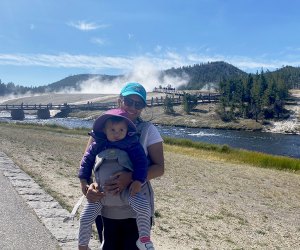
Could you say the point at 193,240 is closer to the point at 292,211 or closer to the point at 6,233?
the point at 6,233

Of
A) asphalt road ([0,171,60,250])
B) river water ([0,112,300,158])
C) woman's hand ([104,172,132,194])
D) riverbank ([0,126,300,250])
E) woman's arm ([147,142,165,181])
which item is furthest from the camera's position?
river water ([0,112,300,158])

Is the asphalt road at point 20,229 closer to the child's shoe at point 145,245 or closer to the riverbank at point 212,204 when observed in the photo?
the riverbank at point 212,204

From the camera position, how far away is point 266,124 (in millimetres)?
94875

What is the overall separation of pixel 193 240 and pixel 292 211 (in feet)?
19.1

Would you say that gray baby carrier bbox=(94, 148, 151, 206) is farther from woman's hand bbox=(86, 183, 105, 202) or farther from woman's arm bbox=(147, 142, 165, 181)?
woman's arm bbox=(147, 142, 165, 181)

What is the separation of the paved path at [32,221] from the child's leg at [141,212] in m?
2.33

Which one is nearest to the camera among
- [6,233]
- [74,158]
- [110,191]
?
[110,191]

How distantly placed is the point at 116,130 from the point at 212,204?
A: 327 inches

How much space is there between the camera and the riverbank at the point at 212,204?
8.25 metres

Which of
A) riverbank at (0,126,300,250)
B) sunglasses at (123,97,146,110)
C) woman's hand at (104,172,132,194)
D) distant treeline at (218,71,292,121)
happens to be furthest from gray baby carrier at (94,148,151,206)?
distant treeline at (218,71,292,121)

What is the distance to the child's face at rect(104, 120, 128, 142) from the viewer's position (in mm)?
4055

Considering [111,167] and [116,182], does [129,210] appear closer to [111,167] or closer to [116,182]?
[116,182]

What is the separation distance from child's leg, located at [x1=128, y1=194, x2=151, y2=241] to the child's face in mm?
647

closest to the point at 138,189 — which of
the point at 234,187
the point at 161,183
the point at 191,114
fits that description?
the point at 161,183
